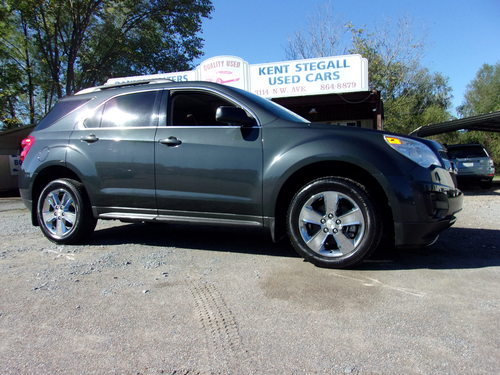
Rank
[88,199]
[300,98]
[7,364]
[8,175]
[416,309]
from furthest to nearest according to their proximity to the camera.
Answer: [8,175] < [300,98] < [88,199] < [416,309] < [7,364]

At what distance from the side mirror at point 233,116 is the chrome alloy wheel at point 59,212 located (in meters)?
2.15

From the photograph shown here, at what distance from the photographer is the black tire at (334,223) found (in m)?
3.24

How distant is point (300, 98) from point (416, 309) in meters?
9.01

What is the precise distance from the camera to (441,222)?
10.6ft

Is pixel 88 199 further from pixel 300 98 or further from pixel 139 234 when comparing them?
pixel 300 98

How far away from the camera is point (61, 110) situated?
4.66m

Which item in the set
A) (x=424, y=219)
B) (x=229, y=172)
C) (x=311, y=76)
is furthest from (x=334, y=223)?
(x=311, y=76)

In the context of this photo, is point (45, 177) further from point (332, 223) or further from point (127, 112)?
point (332, 223)

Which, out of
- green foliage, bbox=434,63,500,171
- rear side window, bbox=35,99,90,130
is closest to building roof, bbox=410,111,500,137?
rear side window, bbox=35,99,90,130

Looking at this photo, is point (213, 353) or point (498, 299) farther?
point (498, 299)

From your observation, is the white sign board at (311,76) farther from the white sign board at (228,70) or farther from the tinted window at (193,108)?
the tinted window at (193,108)

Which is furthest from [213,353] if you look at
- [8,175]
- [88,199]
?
[8,175]

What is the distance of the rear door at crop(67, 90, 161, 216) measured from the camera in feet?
13.1

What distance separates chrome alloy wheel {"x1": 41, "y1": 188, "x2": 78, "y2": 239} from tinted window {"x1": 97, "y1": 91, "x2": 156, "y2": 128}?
36.0 inches
